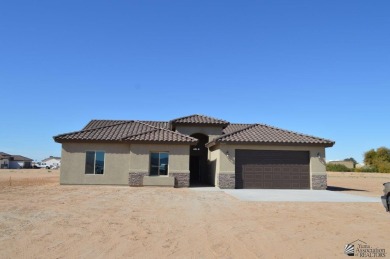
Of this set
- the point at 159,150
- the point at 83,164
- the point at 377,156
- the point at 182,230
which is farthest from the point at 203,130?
the point at 377,156

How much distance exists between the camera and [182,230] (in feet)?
26.8

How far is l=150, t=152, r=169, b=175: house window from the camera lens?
21453 millimetres

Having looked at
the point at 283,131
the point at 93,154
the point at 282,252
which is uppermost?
the point at 283,131

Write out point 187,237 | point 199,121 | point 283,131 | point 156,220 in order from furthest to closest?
point 199,121 → point 283,131 → point 156,220 → point 187,237

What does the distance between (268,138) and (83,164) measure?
1304 centimetres

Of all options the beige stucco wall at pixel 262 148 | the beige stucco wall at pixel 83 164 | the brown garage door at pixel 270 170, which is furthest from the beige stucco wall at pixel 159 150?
the brown garage door at pixel 270 170

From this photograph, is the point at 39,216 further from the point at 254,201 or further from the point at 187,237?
the point at 254,201

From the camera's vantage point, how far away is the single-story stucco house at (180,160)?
21.1 metres

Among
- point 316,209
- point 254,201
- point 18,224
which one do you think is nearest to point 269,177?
point 254,201

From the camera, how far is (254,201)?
47.0 feet

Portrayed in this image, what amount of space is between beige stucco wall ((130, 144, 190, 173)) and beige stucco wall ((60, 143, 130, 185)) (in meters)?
0.80

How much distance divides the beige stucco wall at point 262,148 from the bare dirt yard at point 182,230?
8.41 meters

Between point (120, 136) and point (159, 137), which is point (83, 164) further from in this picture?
point (159, 137)

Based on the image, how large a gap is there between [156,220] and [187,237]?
2.27m
